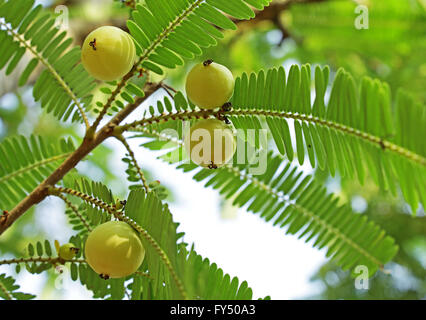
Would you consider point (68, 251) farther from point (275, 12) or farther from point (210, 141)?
point (275, 12)

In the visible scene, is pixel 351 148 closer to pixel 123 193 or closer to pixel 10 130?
pixel 123 193

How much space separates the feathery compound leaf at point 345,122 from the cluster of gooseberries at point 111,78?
0.05 m

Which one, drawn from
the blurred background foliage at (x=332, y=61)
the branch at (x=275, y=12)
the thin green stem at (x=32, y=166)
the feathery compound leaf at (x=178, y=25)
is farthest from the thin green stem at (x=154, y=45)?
the branch at (x=275, y=12)

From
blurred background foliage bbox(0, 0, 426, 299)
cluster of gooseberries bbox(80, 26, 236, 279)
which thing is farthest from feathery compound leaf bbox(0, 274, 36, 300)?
blurred background foliage bbox(0, 0, 426, 299)

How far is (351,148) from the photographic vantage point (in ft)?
1.99

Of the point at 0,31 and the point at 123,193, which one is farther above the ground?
the point at 123,193

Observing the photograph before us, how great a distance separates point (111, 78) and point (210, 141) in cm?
16

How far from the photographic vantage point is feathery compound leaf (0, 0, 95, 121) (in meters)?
0.79

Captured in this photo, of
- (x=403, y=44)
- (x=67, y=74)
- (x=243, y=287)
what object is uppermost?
(x=403, y=44)

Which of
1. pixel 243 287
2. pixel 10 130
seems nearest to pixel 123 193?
pixel 10 130

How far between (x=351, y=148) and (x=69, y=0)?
1.71 m

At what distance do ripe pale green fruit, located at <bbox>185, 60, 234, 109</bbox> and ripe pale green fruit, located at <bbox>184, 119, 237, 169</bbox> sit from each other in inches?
1.1

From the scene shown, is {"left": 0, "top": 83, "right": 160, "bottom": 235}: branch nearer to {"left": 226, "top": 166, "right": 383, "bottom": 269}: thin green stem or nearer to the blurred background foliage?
{"left": 226, "top": 166, "right": 383, "bottom": 269}: thin green stem

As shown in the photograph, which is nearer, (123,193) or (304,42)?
(123,193)
